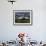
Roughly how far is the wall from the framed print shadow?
117mm

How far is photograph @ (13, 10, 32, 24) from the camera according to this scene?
485 cm

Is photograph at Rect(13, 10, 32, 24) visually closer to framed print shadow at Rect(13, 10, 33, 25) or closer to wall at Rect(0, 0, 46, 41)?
framed print shadow at Rect(13, 10, 33, 25)

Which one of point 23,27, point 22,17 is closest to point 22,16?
point 22,17

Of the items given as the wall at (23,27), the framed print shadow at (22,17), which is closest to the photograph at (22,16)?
the framed print shadow at (22,17)

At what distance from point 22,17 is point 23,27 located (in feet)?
1.27

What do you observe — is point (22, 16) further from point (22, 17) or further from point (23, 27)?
point (23, 27)

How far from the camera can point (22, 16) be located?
4.88m

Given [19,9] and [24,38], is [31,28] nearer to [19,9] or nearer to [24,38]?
[19,9]

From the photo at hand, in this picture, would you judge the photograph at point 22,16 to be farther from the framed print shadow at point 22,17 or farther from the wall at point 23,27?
the wall at point 23,27

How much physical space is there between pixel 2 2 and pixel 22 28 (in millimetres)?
1267

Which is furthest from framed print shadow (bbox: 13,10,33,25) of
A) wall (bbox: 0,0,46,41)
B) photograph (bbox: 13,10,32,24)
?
wall (bbox: 0,0,46,41)

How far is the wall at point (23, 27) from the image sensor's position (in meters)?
4.84

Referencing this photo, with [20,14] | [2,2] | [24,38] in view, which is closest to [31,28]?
[20,14]

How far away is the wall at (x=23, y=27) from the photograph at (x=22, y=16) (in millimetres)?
130
